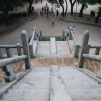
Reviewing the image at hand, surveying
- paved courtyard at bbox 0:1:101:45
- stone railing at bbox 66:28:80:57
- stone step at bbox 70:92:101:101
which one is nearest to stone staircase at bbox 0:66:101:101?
stone step at bbox 70:92:101:101

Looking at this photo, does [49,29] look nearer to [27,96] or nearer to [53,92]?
[27,96]

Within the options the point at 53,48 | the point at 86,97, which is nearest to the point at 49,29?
the point at 53,48

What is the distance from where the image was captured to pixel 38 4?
31.8 metres

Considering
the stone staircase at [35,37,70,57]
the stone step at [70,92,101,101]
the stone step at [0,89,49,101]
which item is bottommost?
the stone staircase at [35,37,70,57]

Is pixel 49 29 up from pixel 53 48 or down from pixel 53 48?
up

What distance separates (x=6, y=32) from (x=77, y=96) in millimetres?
17569

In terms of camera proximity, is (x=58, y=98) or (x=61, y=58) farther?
(x=61, y=58)

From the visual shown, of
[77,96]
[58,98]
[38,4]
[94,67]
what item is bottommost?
[94,67]

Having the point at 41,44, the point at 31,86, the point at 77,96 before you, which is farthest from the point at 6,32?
the point at 77,96

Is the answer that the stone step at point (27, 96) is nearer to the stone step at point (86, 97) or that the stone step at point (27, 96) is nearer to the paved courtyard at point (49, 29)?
the stone step at point (86, 97)

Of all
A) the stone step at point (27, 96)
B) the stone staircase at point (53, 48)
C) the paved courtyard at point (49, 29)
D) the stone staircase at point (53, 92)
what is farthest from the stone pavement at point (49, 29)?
the stone step at point (27, 96)

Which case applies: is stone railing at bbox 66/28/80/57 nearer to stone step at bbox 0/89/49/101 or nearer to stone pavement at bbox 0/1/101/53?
stone pavement at bbox 0/1/101/53

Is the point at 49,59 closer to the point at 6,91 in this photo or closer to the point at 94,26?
the point at 6,91

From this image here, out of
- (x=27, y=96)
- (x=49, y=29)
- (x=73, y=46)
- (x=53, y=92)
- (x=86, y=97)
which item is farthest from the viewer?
(x=49, y=29)
